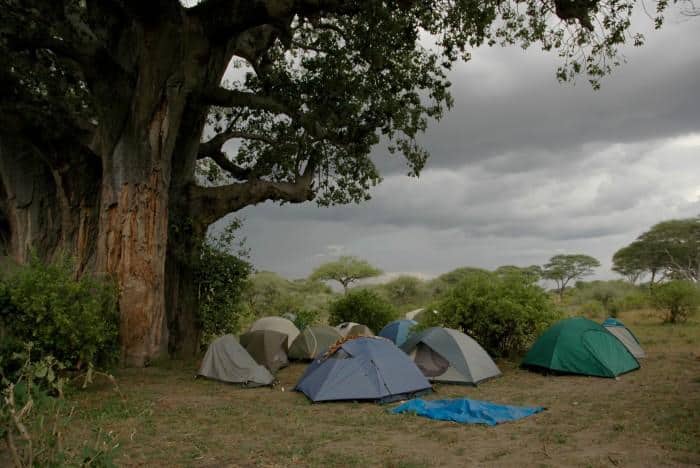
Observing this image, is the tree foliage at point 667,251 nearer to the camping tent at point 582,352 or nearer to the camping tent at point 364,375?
the camping tent at point 582,352

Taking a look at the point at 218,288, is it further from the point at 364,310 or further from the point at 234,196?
the point at 364,310

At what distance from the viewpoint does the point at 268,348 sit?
13.4 meters

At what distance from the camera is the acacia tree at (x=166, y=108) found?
A: 11344mm

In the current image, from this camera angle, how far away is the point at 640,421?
7410mm

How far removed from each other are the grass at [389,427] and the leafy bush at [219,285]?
3856mm

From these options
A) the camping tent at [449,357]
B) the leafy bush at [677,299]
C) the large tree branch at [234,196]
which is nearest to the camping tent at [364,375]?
the camping tent at [449,357]

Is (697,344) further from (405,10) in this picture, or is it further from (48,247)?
(48,247)

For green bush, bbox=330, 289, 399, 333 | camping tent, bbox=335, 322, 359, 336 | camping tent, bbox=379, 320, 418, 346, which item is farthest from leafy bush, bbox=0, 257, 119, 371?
green bush, bbox=330, 289, 399, 333

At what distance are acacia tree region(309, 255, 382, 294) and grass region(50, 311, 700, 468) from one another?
32.3m

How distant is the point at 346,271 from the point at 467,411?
118 ft

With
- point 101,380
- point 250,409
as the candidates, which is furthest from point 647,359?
point 101,380

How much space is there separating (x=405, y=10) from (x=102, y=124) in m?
6.91

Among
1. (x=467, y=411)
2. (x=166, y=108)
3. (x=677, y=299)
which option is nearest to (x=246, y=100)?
(x=166, y=108)

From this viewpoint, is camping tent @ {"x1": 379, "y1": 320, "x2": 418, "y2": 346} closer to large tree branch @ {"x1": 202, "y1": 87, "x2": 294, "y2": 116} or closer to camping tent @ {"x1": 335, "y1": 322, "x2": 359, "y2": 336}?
camping tent @ {"x1": 335, "y1": 322, "x2": 359, "y2": 336}
